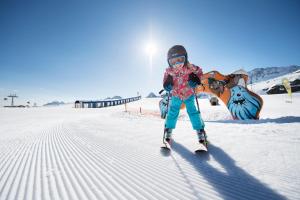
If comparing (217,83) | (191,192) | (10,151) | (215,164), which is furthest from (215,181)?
(217,83)

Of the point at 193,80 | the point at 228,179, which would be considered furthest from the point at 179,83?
the point at 228,179

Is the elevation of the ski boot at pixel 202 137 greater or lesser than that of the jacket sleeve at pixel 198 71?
lesser

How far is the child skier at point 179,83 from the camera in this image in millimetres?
3645

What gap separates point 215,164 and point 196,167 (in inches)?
11.4

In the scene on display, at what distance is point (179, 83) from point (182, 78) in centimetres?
14

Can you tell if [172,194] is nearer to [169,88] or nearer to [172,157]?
[172,157]

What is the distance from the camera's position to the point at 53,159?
2.74 m

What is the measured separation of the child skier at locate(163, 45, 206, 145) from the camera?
12.0ft

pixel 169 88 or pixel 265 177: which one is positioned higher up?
pixel 169 88

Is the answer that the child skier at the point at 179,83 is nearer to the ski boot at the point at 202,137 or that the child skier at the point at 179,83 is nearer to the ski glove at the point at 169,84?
the ski glove at the point at 169,84

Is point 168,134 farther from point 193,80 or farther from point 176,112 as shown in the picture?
point 193,80

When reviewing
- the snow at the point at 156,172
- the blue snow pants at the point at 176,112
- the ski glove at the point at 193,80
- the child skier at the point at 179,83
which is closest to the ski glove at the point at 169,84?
the child skier at the point at 179,83

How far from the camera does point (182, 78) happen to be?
152 inches

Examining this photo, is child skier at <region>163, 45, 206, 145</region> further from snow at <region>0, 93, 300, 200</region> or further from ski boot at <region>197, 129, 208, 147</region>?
snow at <region>0, 93, 300, 200</region>
